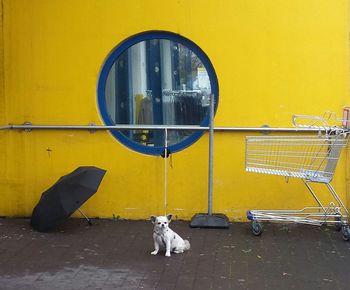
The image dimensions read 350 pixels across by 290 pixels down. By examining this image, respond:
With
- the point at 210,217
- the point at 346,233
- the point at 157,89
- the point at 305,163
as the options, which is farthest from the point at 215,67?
the point at 346,233

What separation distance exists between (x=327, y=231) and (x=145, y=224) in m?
2.32

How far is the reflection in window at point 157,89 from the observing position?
8219 mm

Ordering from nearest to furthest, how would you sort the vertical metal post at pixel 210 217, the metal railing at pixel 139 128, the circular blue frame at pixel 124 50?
the vertical metal post at pixel 210 217 → the metal railing at pixel 139 128 → the circular blue frame at pixel 124 50

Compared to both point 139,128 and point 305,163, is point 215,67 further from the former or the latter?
point 305,163

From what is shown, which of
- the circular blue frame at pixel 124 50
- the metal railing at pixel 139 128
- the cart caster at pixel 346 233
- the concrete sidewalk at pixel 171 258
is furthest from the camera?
the circular blue frame at pixel 124 50

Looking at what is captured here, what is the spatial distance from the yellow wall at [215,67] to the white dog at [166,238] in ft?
4.77

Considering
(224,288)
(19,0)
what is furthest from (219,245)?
(19,0)

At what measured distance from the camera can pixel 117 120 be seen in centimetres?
840

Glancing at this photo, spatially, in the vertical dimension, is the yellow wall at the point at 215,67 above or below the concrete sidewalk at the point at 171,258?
above

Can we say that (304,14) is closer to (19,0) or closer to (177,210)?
(177,210)

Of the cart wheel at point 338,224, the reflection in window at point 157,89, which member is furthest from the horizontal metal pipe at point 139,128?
the cart wheel at point 338,224

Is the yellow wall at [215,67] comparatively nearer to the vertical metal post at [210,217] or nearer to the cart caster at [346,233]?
the vertical metal post at [210,217]

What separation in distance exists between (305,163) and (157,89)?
2204 millimetres

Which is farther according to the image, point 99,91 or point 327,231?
point 99,91
